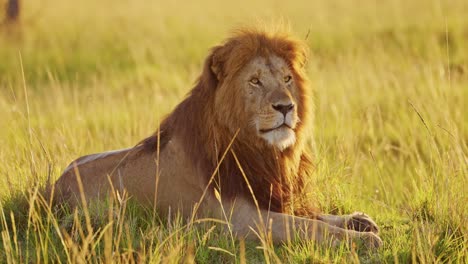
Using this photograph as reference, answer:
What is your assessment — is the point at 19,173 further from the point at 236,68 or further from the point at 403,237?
the point at 403,237

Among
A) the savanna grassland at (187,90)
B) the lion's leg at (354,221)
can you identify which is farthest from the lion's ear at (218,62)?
the lion's leg at (354,221)

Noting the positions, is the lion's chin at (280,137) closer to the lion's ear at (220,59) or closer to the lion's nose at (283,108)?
the lion's nose at (283,108)

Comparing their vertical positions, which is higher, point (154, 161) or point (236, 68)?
point (236, 68)

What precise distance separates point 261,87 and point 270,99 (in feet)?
0.51

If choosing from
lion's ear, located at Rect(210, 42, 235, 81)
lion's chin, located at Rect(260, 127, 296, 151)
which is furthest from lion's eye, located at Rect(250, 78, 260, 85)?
lion's chin, located at Rect(260, 127, 296, 151)

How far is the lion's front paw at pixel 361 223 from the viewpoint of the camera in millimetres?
4898

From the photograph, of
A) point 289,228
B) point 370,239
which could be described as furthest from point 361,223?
point 289,228

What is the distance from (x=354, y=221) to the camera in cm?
498

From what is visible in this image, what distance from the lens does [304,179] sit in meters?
5.15

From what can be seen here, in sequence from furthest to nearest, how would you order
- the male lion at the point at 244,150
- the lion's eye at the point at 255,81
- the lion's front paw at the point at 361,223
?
the lion's front paw at the point at 361,223 < the lion's eye at the point at 255,81 < the male lion at the point at 244,150

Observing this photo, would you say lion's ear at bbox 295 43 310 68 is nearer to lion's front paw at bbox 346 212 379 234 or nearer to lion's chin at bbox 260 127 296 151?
lion's chin at bbox 260 127 296 151

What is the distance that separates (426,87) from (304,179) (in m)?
4.31

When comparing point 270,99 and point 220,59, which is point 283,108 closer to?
point 270,99

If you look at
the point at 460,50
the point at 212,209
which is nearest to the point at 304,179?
the point at 212,209
